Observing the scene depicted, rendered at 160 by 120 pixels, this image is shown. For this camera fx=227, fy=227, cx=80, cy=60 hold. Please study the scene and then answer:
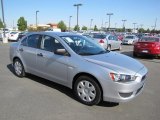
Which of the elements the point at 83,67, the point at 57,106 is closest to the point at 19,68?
the point at 57,106

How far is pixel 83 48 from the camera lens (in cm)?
598

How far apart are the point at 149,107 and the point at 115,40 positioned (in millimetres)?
14990

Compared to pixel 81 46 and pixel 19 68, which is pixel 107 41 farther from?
pixel 81 46

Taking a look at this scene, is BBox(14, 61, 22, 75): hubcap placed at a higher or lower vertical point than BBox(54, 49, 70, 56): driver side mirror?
lower

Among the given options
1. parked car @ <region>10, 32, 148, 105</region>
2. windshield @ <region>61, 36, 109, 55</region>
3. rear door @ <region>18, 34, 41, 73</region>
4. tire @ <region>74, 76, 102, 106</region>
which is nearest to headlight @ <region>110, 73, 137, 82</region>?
parked car @ <region>10, 32, 148, 105</region>

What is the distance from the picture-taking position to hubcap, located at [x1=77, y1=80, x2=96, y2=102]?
513cm

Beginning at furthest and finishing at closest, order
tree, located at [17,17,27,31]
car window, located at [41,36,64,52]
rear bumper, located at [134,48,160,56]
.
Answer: tree, located at [17,17,27,31] < rear bumper, located at [134,48,160,56] < car window, located at [41,36,64,52]

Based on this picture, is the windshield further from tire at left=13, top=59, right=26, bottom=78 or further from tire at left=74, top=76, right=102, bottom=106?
tire at left=13, top=59, right=26, bottom=78

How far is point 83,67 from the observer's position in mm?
5168

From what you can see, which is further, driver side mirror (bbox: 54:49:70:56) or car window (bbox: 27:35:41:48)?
car window (bbox: 27:35:41:48)

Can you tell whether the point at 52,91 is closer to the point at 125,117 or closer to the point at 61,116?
the point at 61,116

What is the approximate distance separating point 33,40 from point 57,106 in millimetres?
2704

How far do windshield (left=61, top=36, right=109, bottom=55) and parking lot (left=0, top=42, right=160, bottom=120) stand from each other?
3.88ft

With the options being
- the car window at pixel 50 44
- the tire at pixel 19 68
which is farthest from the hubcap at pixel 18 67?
the car window at pixel 50 44
